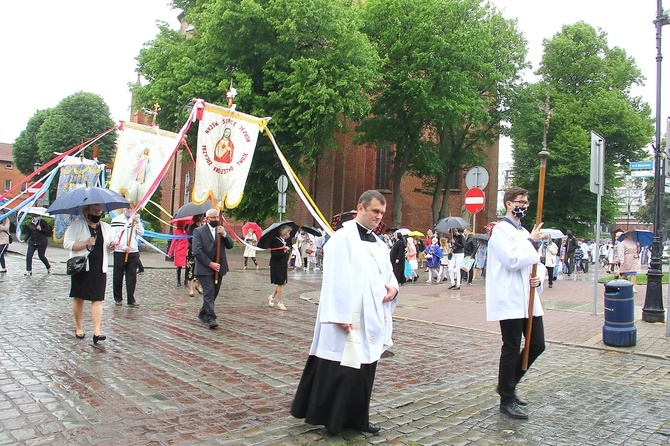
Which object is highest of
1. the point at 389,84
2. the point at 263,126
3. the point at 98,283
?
the point at 389,84

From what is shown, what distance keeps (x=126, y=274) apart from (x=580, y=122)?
35.3 m

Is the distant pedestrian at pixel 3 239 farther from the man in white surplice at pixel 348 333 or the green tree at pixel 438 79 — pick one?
the green tree at pixel 438 79

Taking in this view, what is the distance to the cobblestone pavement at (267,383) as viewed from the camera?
4254mm

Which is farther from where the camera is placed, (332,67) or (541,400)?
(332,67)

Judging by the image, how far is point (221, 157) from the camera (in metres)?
9.62

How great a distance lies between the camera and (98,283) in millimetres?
7051

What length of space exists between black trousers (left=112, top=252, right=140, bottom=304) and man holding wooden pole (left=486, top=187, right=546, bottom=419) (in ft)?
25.2

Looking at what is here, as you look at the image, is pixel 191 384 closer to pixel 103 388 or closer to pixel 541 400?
pixel 103 388

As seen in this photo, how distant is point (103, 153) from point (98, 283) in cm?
4813

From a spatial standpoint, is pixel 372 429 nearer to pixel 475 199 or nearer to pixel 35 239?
pixel 475 199

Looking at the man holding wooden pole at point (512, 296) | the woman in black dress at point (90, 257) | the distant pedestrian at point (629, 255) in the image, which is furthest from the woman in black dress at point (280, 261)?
the distant pedestrian at point (629, 255)

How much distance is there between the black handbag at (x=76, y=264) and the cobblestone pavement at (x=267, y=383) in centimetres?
96

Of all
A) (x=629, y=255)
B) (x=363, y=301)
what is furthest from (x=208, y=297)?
(x=629, y=255)

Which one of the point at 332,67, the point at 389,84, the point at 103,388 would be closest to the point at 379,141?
the point at 389,84
